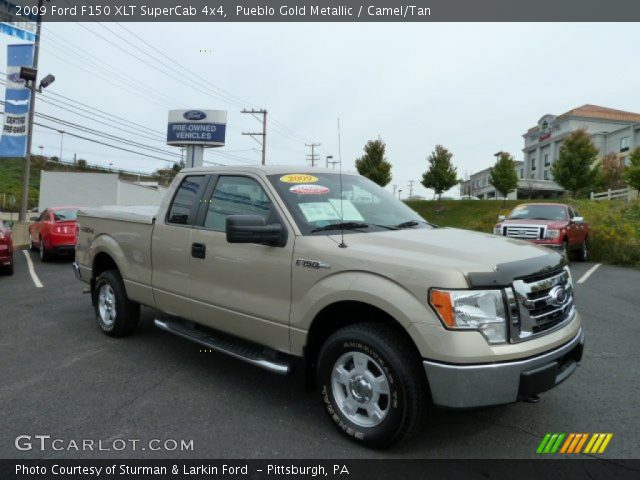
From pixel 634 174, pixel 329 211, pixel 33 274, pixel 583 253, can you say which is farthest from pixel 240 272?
pixel 634 174

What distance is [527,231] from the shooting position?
12164 millimetres

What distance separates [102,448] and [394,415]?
1894 mm

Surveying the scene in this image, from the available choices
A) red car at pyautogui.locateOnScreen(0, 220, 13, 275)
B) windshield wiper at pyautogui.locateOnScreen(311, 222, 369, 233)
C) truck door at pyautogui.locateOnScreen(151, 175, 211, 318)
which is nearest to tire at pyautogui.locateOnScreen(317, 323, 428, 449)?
windshield wiper at pyautogui.locateOnScreen(311, 222, 369, 233)

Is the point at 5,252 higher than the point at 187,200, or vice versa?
the point at 187,200

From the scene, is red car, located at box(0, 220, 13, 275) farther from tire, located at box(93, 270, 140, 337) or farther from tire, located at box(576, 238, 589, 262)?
tire, located at box(576, 238, 589, 262)

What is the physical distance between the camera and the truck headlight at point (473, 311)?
274 centimetres

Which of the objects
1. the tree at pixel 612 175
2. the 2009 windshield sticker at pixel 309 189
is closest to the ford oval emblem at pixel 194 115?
the 2009 windshield sticker at pixel 309 189

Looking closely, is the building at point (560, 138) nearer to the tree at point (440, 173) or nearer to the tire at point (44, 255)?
the tree at point (440, 173)

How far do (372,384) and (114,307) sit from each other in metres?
3.59

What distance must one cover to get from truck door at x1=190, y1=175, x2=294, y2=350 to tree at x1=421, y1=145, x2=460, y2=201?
42595 millimetres

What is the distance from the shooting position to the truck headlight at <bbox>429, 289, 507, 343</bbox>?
2.74 metres

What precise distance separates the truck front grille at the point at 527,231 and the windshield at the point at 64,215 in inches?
451

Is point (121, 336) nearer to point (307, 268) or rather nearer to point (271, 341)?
point (271, 341)

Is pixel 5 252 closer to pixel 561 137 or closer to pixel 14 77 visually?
pixel 14 77
